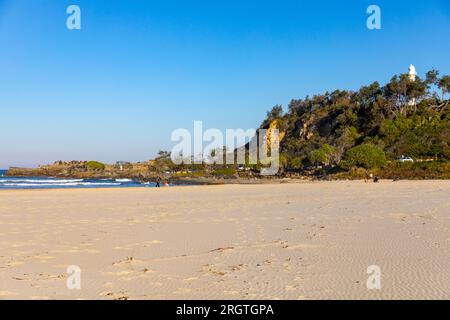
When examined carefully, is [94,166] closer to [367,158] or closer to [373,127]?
[373,127]

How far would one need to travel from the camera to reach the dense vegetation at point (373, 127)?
67.2m

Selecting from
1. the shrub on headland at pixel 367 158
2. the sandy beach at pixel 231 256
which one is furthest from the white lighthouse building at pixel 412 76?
the sandy beach at pixel 231 256

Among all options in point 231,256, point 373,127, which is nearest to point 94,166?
point 373,127

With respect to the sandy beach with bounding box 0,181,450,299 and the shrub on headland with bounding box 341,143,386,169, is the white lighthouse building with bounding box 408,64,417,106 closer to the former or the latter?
the shrub on headland with bounding box 341,143,386,169

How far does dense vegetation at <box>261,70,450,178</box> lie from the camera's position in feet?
220

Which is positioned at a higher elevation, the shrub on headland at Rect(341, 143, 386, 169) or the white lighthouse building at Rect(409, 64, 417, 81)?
the white lighthouse building at Rect(409, 64, 417, 81)

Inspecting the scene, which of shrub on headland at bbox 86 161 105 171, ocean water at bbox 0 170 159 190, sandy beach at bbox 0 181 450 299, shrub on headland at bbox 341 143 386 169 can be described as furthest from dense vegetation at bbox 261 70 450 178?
shrub on headland at bbox 86 161 105 171

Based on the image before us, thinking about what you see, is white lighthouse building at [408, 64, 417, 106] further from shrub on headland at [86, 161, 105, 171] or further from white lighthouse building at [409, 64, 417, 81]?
shrub on headland at [86, 161, 105, 171]

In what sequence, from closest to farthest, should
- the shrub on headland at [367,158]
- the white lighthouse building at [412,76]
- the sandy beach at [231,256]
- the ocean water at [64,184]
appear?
1. the sandy beach at [231,256]
2. the ocean water at [64,184]
3. the shrub on headland at [367,158]
4. the white lighthouse building at [412,76]

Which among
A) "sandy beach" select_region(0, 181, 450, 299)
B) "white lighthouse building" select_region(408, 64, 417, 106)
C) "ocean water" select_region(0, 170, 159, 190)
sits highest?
"white lighthouse building" select_region(408, 64, 417, 106)

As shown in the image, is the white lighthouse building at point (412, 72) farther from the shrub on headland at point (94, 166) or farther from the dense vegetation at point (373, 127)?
the shrub on headland at point (94, 166)

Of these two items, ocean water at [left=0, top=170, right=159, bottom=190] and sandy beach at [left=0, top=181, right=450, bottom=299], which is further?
ocean water at [left=0, top=170, right=159, bottom=190]

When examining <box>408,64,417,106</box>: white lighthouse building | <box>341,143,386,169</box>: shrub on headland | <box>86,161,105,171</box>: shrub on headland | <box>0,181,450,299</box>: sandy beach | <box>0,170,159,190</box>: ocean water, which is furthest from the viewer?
<box>86,161,105,171</box>: shrub on headland

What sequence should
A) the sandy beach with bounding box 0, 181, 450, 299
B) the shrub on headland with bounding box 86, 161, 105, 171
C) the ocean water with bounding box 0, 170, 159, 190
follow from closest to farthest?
the sandy beach with bounding box 0, 181, 450, 299, the ocean water with bounding box 0, 170, 159, 190, the shrub on headland with bounding box 86, 161, 105, 171
